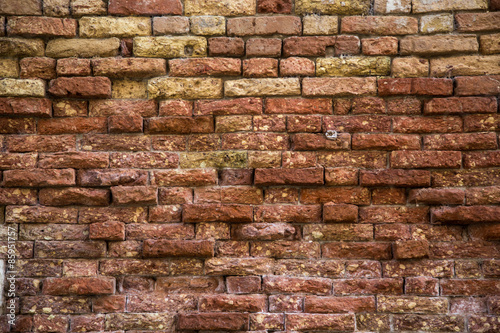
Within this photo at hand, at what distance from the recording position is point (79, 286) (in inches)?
74.1

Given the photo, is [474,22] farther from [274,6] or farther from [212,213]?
[212,213]

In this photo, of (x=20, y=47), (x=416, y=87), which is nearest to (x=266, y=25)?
(x=416, y=87)

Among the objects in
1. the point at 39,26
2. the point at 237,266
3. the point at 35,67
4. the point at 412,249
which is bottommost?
the point at 237,266

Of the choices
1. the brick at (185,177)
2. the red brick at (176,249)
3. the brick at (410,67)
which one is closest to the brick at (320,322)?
the red brick at (176,249)

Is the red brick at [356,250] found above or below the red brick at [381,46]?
below

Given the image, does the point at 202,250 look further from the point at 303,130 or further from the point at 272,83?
the point at 272,83

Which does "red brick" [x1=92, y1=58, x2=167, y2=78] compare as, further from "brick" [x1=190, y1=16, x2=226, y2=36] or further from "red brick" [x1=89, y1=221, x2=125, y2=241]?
"red brick" [x1=89, y1=221, x2=125, y2=241]

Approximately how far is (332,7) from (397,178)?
985 mm

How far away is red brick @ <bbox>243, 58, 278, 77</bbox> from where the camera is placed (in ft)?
6.44

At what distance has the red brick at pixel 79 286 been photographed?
1881 mm

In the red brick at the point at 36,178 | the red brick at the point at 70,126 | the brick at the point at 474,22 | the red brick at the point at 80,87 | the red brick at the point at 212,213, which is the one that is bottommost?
the red brick at the point at 212,213

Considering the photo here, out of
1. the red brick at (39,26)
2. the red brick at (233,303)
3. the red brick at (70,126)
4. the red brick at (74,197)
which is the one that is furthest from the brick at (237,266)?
the red brick at (39,26)

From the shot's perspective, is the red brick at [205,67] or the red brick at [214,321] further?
the red brick at [205,67]

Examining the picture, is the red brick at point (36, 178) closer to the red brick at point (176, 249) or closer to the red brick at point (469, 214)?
the red brick at point (176, 249)
